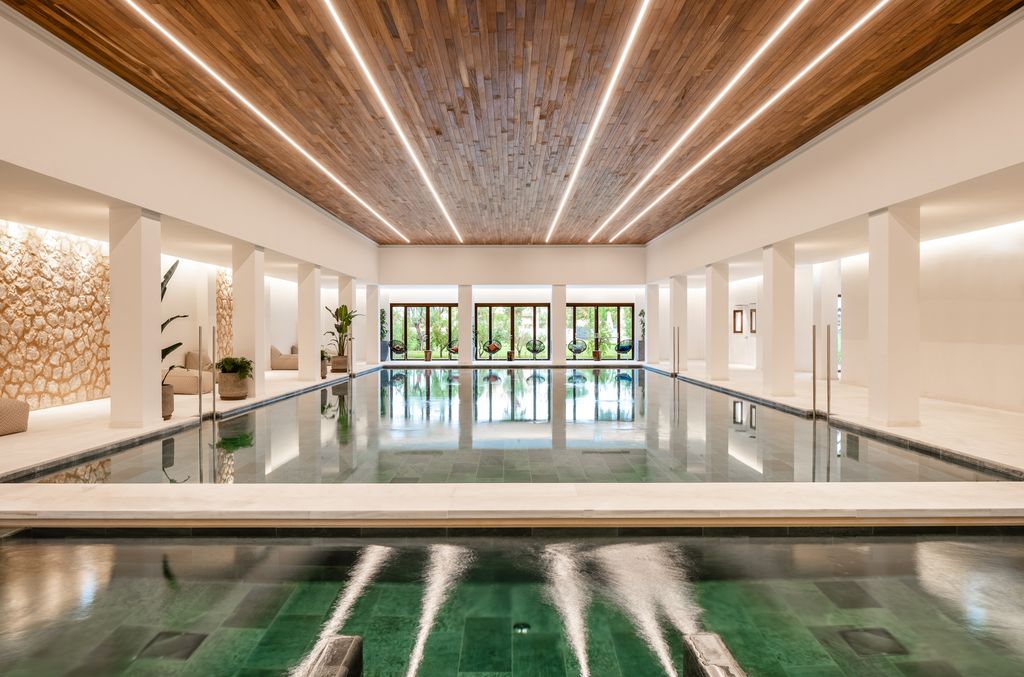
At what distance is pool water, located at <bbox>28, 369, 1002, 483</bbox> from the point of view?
5.24m

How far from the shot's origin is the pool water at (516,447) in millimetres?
5238

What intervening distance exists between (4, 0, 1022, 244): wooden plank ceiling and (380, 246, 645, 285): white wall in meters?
10.0

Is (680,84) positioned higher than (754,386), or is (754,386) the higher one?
(680,84)

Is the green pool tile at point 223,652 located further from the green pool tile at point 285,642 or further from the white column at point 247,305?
the white column at point 247,305

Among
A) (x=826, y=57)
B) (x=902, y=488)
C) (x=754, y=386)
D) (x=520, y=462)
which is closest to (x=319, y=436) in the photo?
(x=520, y=462)

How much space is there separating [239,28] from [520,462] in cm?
536

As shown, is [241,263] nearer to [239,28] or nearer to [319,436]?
[319,436]

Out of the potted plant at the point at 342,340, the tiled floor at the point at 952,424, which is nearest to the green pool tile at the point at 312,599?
the tiled floor at the point at 952,424

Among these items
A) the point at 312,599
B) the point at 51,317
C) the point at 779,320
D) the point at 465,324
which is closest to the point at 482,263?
the point at 465,324

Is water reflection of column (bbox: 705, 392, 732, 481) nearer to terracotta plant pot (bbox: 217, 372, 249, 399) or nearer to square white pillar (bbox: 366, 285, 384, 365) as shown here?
terracotta plant pot (bbox: 217, 372, 249, 399)

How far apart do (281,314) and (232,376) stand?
11367 millimetres

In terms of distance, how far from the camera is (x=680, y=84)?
22.6 ft

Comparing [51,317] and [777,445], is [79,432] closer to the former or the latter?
[51,317]

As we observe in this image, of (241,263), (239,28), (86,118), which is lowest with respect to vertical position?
(241,263)
